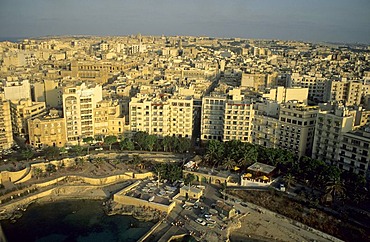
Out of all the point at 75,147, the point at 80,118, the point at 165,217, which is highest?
the point at 80,118

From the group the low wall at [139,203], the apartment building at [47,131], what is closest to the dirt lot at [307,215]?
the low wall at [139,203]

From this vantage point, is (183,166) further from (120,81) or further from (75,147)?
(120,81)

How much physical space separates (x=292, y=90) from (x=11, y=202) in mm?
25944

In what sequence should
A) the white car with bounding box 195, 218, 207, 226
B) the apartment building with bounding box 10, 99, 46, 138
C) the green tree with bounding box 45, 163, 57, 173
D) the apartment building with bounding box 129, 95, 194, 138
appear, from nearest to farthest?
the white car with bounding box 195, 218, 207, 226 < the green tree with bounding box 45, 163, 57, 173 < the apartment building with bounding box 129, 95, 194, 138 < the apartment building with bounding box 10, 99, 46, 138

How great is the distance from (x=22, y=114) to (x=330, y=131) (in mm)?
24262

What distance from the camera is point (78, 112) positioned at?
28.6 meters

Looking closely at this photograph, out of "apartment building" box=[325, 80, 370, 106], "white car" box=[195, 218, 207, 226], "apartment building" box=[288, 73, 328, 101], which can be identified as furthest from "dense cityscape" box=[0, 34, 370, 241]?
"apartment building" box=[288, 73, 328, 101]

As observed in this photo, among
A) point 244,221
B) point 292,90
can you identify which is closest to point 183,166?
point 244,221

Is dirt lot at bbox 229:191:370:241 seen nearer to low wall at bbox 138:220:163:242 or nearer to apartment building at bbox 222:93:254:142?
low wall at bbox 138:220:163:242

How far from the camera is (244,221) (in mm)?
19922

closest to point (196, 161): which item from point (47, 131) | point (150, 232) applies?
point (150, 232)

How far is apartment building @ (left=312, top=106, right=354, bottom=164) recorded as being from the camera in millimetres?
23409

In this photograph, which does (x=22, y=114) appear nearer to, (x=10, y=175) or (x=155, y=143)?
(x=10, y=175)

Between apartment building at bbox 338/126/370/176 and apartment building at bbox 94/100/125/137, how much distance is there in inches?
665
